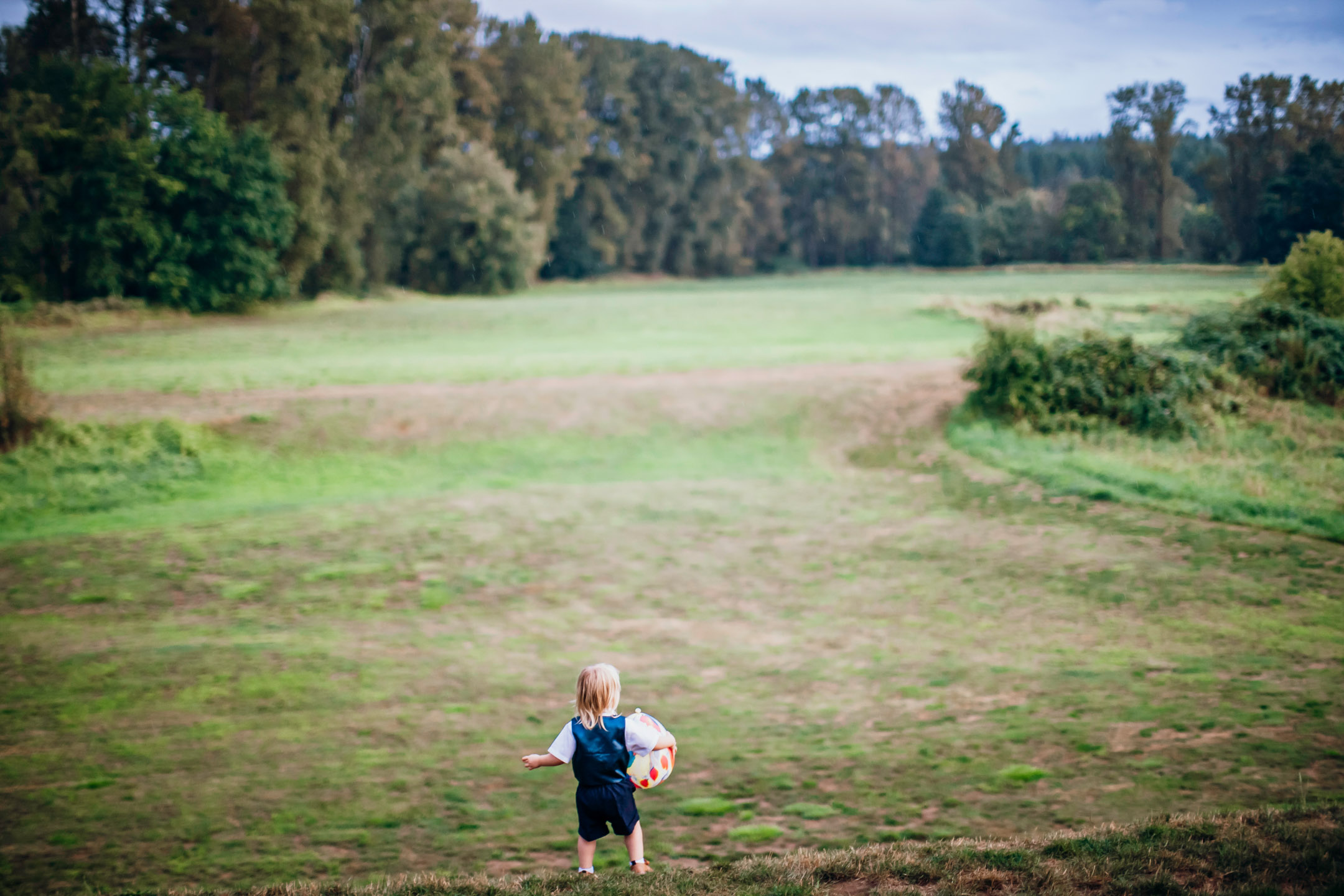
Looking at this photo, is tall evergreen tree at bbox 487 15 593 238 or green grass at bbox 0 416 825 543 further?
tall evergreen tree at bbox 487 15 593 238

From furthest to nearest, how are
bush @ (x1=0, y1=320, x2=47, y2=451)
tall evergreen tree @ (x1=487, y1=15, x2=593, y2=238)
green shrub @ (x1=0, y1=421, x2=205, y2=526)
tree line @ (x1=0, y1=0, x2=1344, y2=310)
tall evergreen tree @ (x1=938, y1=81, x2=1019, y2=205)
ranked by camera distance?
tall evergreen tree @ (x1=487, y1=15, x2=593, y2=238), tall evergreen tree @ (x1=938, y1=81, x2=1019, y2=205), tree line @ (x1=0, y1=0, x2=1344, y2=310), bush @ (x1=0, y1=320, x2=47, y2=451), green shrub @ (x1=0, y1=421, x2=205, y2=526)

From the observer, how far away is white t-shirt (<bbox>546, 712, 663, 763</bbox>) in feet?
14.4

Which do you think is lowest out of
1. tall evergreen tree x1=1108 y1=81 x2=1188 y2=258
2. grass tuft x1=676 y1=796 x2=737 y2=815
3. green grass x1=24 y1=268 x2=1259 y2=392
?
grass tuft x1=676 y1=796 x2=737 y2=815

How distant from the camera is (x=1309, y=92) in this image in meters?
22.6

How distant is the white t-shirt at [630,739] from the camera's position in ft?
14.4

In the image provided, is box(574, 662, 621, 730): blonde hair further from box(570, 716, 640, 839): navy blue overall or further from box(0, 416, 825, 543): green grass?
box(0, 416, 825, 543): green grass

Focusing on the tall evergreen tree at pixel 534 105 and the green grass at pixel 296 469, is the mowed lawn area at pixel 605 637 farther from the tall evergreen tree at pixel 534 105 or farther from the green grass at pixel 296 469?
the tall evergreen tree at pixel 534 105

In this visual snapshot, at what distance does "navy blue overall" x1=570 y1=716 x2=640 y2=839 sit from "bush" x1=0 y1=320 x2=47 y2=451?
53.5 feet

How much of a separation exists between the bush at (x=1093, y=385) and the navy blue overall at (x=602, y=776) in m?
16.2

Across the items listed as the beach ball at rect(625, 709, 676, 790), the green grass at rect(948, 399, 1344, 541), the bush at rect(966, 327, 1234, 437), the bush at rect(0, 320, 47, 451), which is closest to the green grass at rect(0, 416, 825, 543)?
the bush at rect(0, 320, 47, 451)

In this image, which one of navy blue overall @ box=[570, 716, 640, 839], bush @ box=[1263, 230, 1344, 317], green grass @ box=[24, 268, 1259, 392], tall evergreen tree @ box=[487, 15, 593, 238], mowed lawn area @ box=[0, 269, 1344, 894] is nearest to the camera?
navy blue overall @ box=[570, 716, 640, 839]

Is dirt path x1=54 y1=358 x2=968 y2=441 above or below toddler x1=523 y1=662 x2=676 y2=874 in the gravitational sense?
above

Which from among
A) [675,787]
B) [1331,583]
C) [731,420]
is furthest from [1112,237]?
[675,787]

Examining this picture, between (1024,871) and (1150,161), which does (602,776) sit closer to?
(1024,871)
